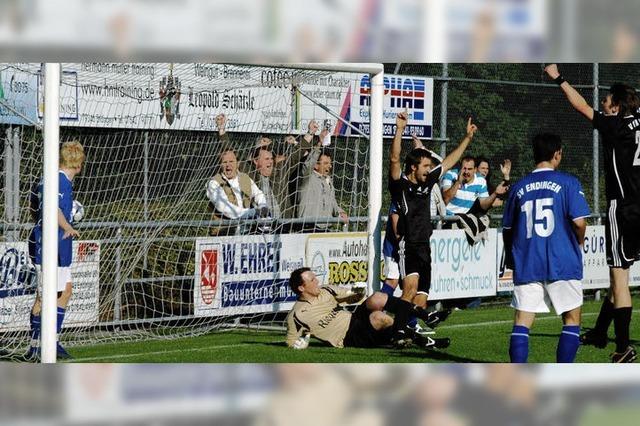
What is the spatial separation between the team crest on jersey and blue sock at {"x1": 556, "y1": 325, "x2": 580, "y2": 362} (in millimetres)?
5676

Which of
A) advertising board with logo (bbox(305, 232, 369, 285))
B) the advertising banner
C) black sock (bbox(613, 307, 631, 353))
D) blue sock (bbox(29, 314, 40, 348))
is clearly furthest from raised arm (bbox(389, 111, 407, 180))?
the advertising banner

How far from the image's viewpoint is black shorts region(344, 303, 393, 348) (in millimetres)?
9781

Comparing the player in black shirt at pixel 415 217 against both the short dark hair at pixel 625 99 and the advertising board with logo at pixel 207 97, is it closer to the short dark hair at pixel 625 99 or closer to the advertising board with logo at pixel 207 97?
the advertising board with logo at pixel 207 97

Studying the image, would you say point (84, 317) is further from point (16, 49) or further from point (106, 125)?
point (16, 49)

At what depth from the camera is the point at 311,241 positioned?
12742mm

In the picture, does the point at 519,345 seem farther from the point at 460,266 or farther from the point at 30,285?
the point at 460,266

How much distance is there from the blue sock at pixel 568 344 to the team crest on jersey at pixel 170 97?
5.68m

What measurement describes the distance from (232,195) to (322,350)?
289 centimetres

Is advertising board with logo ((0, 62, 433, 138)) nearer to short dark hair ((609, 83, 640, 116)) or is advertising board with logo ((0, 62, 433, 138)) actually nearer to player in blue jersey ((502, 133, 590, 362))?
short dark hair ((609, 83, 640, 116))

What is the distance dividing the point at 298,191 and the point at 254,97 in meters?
1.45

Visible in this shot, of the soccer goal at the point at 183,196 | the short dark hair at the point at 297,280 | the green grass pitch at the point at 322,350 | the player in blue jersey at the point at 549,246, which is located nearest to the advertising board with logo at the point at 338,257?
the soccer goal at the point at 183,196

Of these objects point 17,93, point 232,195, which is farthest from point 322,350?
point 17,93

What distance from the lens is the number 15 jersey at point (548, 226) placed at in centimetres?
771

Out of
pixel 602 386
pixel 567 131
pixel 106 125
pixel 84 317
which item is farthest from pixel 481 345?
pixel 567 131
